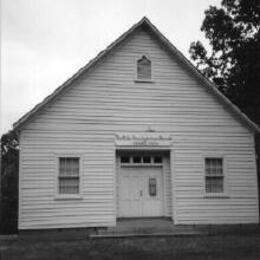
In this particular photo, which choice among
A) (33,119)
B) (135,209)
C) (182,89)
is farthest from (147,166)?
(33,119)

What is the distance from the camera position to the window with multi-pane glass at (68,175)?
19.5 meters

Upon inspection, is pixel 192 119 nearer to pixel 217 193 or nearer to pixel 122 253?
pixel 217 193

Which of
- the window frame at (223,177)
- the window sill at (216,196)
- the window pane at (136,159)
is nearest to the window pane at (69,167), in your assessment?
the window pane at (136,159)

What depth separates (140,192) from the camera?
20.7 meters

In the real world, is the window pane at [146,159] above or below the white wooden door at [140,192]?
above

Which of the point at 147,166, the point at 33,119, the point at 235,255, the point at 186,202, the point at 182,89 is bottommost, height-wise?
the point at 235,255

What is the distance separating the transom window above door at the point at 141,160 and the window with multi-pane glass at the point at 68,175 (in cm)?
193

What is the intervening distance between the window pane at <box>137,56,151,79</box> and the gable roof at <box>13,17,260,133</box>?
2.99ft

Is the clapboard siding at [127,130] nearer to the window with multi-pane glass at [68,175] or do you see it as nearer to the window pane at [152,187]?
the window with multi-pane glass at [68,175]

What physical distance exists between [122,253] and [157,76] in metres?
8.05

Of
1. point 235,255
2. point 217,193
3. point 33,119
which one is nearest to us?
point 235,255

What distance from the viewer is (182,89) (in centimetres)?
2092

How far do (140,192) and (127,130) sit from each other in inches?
94.5

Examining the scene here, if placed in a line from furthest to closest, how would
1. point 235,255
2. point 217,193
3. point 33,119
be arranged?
1. point 217,193
2. point 33,119
3. point 235,255
